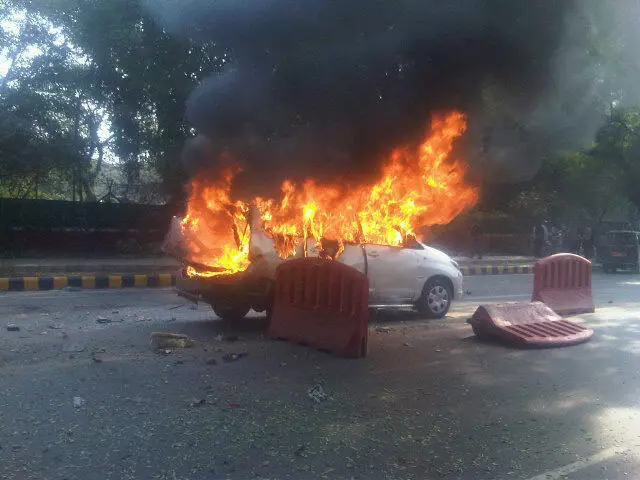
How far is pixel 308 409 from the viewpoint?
201 inches

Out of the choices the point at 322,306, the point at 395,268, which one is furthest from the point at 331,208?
the point at 322,306

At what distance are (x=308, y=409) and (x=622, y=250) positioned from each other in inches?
771

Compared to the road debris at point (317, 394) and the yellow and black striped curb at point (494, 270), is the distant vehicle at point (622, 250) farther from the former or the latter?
the road debris at point (317, 394)

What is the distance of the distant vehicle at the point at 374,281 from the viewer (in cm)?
808

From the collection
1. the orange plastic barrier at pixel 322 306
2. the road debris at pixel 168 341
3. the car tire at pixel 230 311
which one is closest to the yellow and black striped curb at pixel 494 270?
the car tire at pixel 230 311

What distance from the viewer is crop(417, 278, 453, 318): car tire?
9.75 meters

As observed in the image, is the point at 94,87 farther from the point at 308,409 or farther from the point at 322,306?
the point at 308,409

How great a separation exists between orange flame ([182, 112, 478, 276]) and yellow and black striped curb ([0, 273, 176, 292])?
4.70 meters

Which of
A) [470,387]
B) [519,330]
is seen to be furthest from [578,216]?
[470,387]

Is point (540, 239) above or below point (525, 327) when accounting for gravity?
above

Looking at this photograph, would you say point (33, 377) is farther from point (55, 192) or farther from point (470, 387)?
point (55, 192)

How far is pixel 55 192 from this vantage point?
24.0m

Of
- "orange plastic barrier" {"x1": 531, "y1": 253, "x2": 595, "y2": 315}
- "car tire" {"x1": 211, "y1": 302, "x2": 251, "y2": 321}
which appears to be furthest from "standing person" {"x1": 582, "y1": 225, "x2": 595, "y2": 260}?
"car tire" {"x1": 211, "y1": 302, "x2": 251, "y2": 321}

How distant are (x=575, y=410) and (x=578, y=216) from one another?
1034 inches
